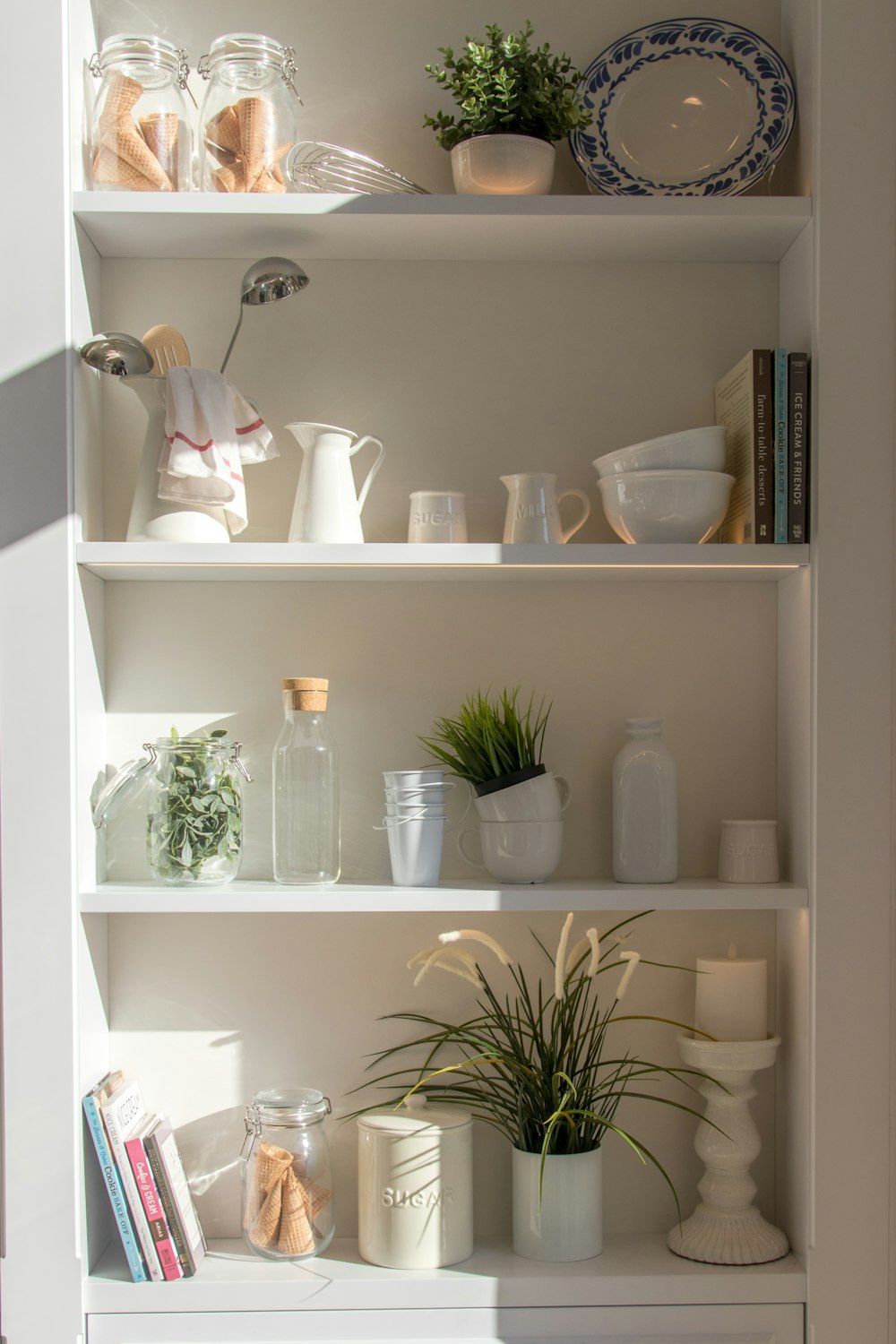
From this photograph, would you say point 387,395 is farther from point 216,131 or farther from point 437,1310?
point 437,1310

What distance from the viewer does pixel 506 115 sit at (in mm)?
1444

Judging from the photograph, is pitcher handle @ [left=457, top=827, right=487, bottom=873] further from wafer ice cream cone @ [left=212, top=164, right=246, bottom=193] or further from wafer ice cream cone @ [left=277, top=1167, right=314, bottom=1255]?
wafer ice cream cone @ [left=212, top=164, right=246, bottom=193]

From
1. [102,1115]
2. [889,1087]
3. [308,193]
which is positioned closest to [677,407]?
[308,193]

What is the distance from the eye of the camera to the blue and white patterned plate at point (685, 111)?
4.91 ft

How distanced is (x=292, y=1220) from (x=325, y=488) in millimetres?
894

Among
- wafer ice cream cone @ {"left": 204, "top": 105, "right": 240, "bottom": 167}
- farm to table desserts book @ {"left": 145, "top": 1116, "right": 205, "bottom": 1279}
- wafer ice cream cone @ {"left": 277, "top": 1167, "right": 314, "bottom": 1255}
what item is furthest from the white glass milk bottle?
wafer ice cream cone @ {"left": 204, "top": 105, "right": 240, "bottom": 167}

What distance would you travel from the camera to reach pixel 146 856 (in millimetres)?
1537

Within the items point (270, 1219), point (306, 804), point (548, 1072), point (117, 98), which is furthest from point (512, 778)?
point (117, 98)

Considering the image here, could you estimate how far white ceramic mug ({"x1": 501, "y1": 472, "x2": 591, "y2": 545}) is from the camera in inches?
57.9

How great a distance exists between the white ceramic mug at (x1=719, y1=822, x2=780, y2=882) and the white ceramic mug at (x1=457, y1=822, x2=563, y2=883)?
8.9 inches

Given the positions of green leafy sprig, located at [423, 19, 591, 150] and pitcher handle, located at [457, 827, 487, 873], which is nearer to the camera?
green leafy sprig, located at [423, 19, 591, 150]

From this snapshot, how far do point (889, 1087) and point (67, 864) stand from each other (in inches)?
40.2

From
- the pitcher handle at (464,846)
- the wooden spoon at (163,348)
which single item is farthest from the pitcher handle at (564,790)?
the wooden spoon at (163,348)

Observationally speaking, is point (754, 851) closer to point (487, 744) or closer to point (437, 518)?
point (487, 744)
